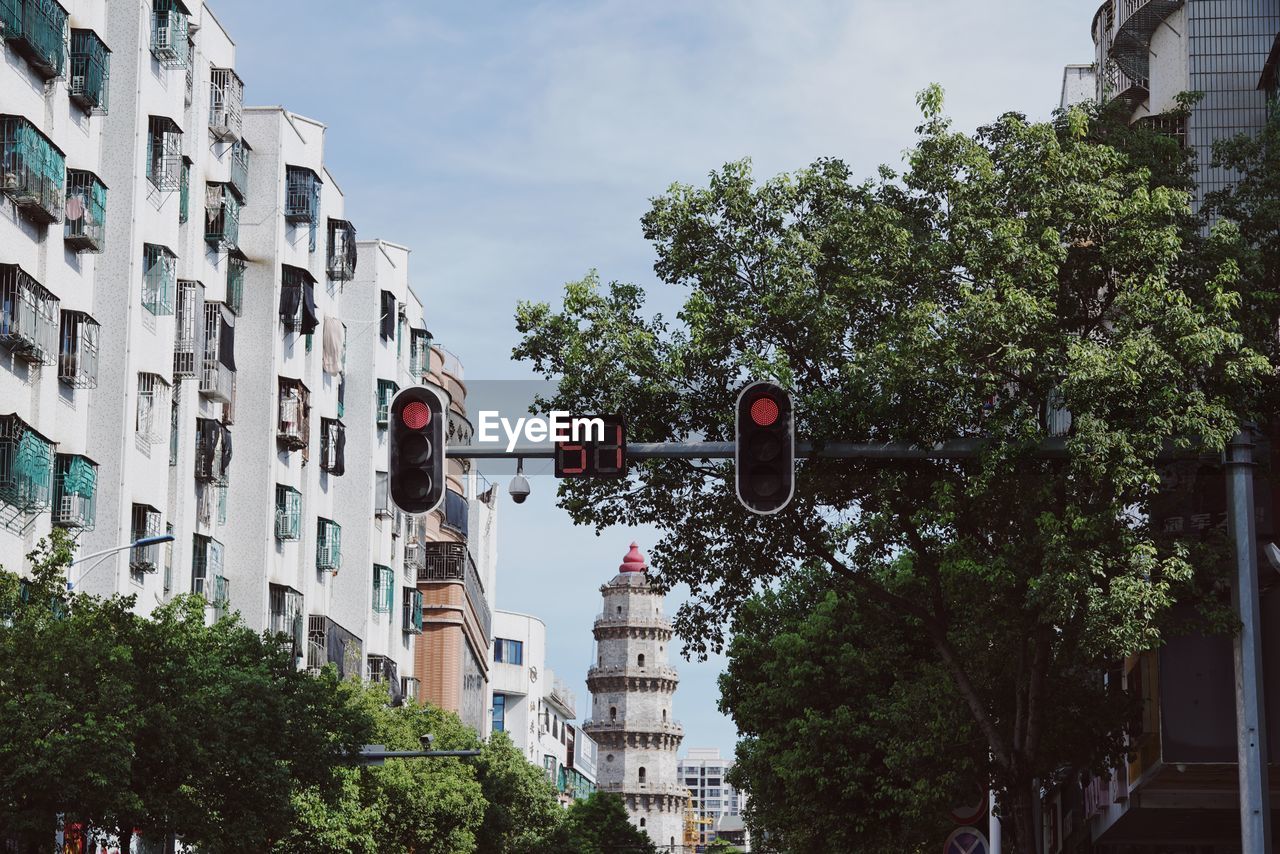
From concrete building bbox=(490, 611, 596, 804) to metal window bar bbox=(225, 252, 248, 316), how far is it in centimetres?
6806

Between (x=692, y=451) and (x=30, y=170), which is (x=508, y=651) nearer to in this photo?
(x=30, y=170)

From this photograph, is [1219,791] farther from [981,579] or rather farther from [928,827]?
[981,579]

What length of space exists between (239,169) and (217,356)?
6.00m

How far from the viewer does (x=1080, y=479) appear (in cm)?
2205

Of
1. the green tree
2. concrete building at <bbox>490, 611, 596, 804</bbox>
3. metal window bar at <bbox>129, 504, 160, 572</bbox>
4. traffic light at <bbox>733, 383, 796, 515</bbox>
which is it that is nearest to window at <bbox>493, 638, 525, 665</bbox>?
concrete building at <bbox>490, 611, 596, 804</bbox>

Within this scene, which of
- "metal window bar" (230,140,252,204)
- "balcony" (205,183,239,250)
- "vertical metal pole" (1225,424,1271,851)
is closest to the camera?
"vertical metal pole" (1225,424,1271,851)

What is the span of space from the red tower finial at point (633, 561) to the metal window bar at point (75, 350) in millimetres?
115263

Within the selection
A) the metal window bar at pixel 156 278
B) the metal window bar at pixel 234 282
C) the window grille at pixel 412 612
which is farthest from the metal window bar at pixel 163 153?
the window grille at pixel 412 612

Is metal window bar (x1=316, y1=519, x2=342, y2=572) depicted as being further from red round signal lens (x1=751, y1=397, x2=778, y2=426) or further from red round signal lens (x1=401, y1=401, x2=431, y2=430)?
red round signal lens (x1=751, y1=397, x2=778, y2=426)

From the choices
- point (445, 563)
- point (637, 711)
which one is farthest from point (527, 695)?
point (445, 563)

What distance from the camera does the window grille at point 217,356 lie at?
4534cm

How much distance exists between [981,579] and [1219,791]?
9.24 metres

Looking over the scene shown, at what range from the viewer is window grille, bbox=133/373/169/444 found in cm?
3994

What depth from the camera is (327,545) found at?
58094 millimetres
